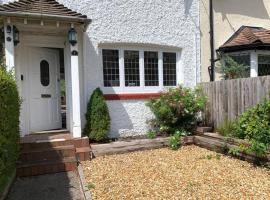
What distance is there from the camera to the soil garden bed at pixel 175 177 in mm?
5230

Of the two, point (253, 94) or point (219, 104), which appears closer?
point (253, 94)

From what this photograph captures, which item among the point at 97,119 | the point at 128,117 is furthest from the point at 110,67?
the point at 97,119

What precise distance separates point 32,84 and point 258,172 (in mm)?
6391

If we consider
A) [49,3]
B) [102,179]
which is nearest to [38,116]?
[49,3]

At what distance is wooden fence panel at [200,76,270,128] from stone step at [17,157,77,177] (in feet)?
14.7

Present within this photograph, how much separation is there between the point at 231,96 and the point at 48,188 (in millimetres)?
5423

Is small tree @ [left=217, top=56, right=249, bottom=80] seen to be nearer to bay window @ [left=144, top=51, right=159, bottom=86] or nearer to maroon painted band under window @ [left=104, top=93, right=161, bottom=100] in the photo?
bay window @ [left=144, top=51, right=159, bottom=86]

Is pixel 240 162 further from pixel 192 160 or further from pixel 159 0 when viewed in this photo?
pixel 159 0

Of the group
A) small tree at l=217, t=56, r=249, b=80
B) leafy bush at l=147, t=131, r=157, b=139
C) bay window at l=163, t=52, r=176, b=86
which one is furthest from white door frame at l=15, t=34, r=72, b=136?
small tree at l=217, t=56, r=249, b=80

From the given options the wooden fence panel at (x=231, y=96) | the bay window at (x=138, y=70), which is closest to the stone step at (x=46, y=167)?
the bay window at (x=138, y=70)

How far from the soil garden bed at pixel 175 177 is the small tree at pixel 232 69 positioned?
3733 millimetres

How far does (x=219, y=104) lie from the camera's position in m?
9.18

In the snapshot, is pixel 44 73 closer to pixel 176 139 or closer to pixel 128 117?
pixel 128 117

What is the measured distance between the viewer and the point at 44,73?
9219mm
